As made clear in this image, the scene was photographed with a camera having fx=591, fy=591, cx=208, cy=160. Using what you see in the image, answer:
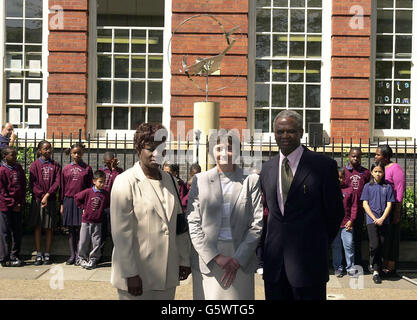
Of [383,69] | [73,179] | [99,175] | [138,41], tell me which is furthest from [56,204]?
[383,69]

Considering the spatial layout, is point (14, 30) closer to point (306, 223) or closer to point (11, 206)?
point (11, 206)

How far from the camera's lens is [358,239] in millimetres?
9578

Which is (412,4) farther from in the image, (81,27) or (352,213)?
(81,27)

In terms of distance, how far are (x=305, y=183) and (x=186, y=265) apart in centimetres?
114

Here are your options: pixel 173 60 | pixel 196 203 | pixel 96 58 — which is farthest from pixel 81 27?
pixel 196 203

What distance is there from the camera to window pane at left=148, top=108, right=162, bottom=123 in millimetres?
14141

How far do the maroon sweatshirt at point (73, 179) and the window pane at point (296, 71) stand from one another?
6.12m

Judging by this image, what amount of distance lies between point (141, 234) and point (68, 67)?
10108mm

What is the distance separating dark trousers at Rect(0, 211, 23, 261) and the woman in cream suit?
5.84 m

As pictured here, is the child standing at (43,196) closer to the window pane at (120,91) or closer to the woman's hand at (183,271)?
the window pane at (120,91)

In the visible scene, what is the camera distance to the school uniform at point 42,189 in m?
10.1

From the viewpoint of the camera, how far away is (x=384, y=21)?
46.3ft

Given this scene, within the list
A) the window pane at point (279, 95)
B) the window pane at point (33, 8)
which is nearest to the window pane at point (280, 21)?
the window pane at point (279, 95)

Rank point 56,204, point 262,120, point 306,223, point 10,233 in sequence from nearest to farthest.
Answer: point 306,223
point 10,233
point 56,204
point 262,120
